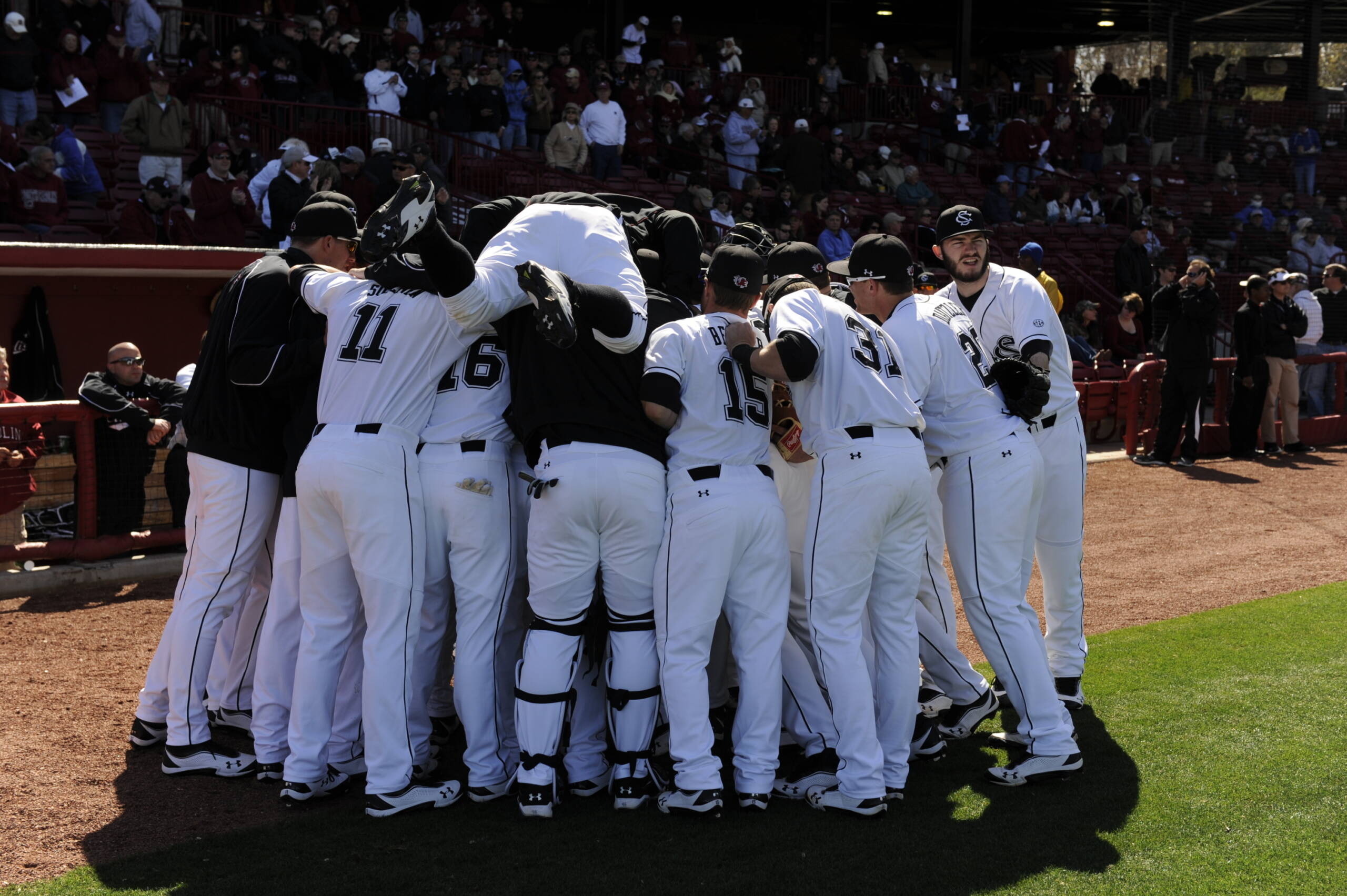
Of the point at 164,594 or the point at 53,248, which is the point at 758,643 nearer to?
the point at 164,594

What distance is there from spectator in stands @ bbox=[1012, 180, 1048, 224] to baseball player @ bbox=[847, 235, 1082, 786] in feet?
55.5

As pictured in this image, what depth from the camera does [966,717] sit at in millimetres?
5270

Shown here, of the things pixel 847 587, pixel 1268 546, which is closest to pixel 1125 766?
pixel 847 587

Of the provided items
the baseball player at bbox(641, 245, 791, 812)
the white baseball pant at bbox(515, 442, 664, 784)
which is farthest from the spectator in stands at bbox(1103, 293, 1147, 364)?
the white baseball pant at bbox(515, 442, 664, 784)

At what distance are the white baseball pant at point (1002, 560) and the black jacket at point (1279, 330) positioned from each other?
392 inches

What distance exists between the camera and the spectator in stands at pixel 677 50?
837 inches

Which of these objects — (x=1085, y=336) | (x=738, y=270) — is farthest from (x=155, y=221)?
(x=1085, y=336)

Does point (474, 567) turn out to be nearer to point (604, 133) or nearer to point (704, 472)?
point (704, 472)

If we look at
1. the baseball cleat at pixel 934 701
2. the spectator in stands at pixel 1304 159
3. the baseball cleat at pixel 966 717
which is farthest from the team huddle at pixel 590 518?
the spectator in stands at pixel 1304 159

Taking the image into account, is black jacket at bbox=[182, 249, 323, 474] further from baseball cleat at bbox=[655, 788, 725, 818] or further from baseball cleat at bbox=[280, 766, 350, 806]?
baseball cleat at bbox=[655, 788, 725, 818]

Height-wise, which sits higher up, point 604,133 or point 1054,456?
point 604,133

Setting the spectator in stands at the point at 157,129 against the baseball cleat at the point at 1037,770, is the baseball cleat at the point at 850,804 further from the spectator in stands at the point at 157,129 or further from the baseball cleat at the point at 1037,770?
the spectator in stands at the point at 157,129

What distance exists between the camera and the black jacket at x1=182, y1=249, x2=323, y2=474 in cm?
471

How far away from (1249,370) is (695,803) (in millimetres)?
10925
